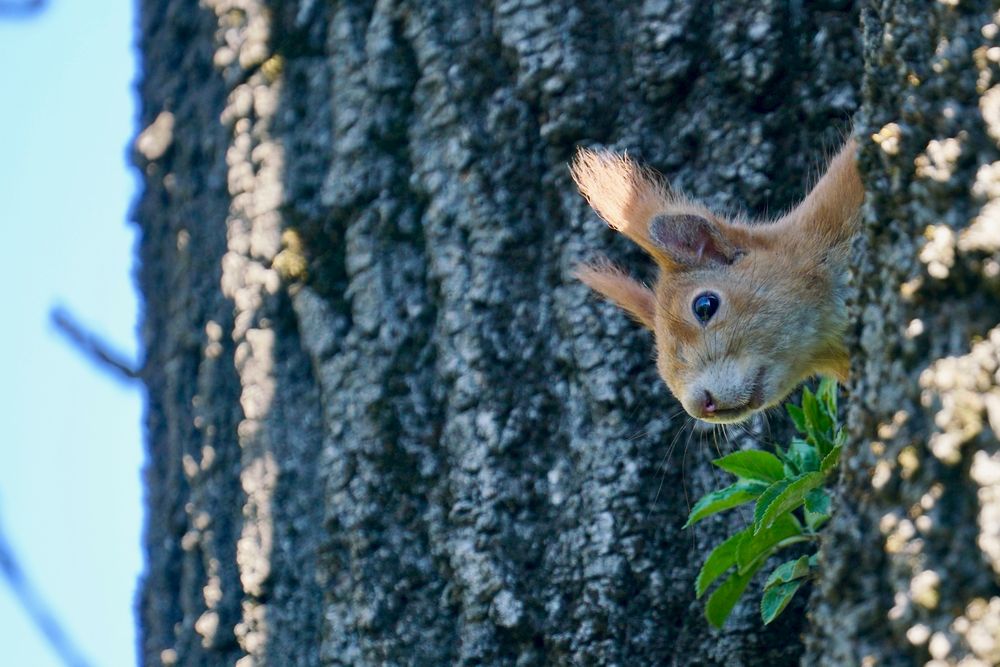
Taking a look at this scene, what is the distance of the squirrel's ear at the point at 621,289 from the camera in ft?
7.81

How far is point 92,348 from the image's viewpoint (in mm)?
3773

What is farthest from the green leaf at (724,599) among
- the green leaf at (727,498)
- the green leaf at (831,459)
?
the green leaf at (831,459)

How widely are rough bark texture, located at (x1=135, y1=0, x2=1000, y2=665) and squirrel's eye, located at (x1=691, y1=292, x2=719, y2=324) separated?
0.44ft

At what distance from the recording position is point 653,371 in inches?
96.9

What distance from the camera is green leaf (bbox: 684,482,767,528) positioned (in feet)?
6.86

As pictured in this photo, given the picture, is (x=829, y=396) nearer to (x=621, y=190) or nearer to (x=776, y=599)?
(x=776, y=599)

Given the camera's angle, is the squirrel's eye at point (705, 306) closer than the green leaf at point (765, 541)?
No

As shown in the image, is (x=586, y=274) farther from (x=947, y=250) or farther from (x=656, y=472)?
(x=947, y=250)

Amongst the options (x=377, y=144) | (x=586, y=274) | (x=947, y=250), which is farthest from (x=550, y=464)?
(x=947, y=250)

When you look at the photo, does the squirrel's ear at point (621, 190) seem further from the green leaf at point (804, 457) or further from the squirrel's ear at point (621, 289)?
the green leaf at point (804, 457)

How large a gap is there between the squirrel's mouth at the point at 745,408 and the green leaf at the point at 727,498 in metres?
0.20

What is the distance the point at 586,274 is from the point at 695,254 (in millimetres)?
248

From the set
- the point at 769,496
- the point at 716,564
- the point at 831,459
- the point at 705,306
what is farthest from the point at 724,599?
the point at 705,306

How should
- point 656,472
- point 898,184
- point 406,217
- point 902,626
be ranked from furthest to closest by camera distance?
1. point 406,217
2. point 656,472
3. point 898,184
4. point 902,626
